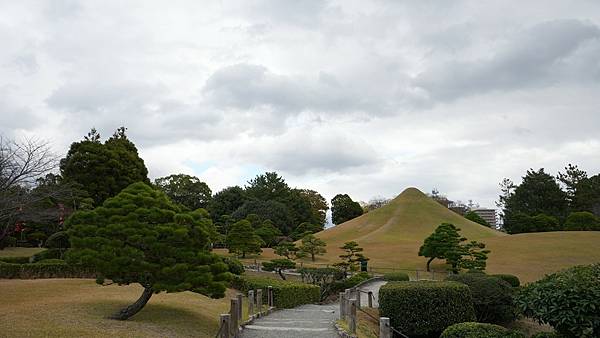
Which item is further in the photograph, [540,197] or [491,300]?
[540,197]

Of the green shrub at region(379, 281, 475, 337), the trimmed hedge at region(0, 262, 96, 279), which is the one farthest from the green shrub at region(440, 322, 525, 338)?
the trimmed hedge at region(0, 262, 96, 279)

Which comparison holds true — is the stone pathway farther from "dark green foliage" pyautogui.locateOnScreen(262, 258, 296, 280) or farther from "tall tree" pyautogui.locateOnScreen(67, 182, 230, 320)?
"dark green foliage" pyautogui.locateOnScreen(262, 258, 296, 280)

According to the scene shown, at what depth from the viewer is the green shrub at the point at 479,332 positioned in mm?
9469

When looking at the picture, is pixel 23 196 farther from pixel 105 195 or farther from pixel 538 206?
pixel 538 206

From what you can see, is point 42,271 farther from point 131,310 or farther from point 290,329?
point 290,329

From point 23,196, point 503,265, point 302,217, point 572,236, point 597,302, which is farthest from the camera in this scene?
point 302,217

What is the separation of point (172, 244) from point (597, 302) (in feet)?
29.9

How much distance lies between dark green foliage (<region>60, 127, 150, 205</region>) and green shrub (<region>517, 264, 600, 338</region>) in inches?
1150

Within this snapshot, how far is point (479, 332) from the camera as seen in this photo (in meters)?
9.68

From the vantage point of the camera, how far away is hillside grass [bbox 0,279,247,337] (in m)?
10.9

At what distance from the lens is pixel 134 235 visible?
12.1 m

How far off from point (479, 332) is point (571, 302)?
221cm

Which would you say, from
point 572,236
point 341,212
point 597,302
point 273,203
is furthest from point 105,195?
point 341,212

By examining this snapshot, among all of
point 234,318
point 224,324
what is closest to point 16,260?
point 234,318
